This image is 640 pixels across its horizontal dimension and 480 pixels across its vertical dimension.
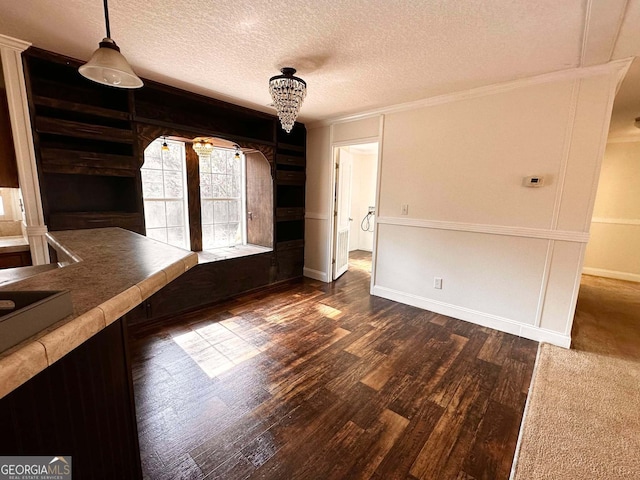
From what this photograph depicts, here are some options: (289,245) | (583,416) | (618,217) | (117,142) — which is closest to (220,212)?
(289,245)

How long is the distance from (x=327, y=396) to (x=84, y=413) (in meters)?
1.42

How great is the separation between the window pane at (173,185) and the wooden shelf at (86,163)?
671mm

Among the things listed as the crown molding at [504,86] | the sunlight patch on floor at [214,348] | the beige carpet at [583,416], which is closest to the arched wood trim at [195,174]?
the crown molding at [504,86]

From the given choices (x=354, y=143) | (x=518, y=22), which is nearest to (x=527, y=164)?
(x=518, y=22)

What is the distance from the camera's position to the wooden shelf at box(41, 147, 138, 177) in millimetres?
2312

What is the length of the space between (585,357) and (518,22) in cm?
266

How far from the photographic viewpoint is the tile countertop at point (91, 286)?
0.53 meters

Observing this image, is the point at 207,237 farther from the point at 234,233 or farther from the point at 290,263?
the point at 290,263

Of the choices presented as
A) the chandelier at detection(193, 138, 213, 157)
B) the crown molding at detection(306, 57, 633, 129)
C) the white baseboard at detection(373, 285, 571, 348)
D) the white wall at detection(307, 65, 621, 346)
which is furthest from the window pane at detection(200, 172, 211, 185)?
the white baseboard at detection(373, 285, 571, 348)

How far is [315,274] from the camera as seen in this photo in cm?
454

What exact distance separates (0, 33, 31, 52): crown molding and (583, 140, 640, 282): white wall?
7337 mm

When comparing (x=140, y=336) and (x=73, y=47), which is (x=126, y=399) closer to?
(x=140, y=336)

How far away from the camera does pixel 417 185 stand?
3311mm

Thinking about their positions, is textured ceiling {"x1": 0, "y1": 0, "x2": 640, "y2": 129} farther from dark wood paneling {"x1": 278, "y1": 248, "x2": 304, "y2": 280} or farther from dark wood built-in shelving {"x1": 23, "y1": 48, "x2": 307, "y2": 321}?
dark wood paneling {"x1": 278, "y1": 248, "x2": 304, "y2": 280}
